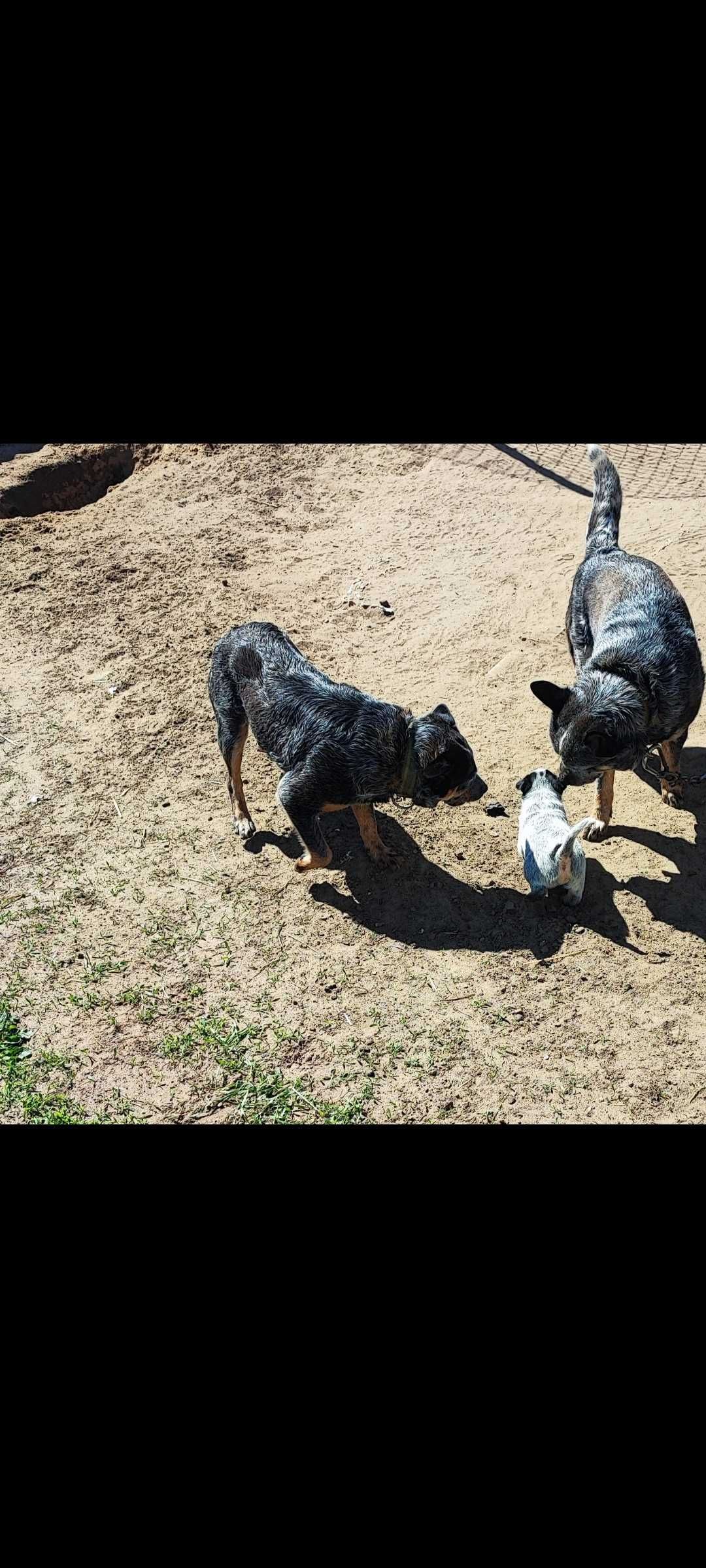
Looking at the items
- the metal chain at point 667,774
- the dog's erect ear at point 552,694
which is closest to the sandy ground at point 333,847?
the metal chain at point 667,774

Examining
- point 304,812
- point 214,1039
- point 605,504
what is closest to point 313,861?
point 304,812

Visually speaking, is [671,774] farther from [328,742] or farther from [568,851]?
[328,742]

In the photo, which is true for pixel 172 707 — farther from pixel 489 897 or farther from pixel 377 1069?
pixel 377 1069

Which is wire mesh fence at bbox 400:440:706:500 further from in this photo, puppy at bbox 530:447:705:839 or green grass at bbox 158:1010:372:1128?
green grass at bbox 158:1010:372:1128

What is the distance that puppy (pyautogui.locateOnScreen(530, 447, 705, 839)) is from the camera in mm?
6422

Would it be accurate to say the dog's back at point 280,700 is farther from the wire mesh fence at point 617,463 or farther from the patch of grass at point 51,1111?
the wire mesh fence at point 617,463

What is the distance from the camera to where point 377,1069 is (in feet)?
19.1

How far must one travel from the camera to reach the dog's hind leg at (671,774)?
707 cm

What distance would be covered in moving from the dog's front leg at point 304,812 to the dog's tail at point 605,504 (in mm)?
3100

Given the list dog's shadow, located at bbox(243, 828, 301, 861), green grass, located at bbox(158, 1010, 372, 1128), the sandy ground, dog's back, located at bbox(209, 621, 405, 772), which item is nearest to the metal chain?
the sandy ground

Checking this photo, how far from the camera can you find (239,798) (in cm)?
741

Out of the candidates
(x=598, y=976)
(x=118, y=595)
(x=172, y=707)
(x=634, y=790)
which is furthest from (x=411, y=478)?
(x=598, y=976)

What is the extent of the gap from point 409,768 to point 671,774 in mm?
2078

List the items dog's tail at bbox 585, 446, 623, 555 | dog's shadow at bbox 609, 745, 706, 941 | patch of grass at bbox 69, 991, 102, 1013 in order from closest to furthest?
patch of grass at bbox 69, 991, 102, 1013 → dog's shadow at bbox 609, 745, 706, 941 → dog's tail at bbox 585, 446, 623, 555
